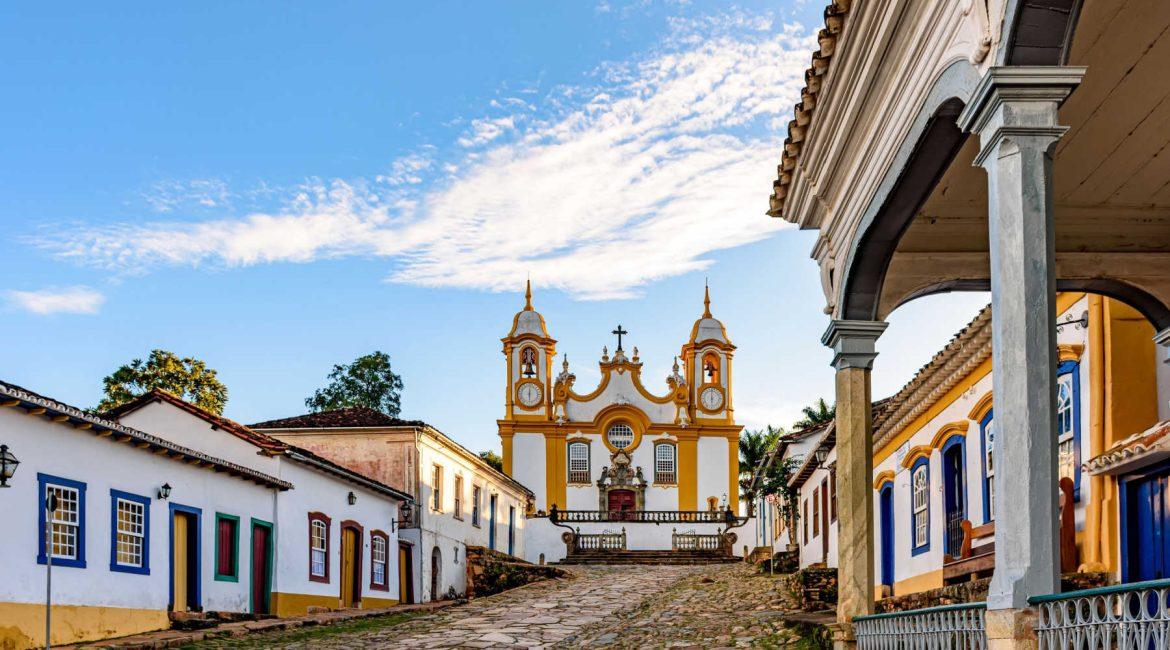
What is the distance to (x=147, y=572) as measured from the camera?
55.2ft

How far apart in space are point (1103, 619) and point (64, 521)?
13369mm

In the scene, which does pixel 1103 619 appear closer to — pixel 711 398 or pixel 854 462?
pixel 854 462

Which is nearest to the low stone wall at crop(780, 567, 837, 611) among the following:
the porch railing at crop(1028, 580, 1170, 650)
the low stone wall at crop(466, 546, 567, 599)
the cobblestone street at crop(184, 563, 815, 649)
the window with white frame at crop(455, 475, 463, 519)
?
the cobblestone street at crop(184, 563, 815, 649)

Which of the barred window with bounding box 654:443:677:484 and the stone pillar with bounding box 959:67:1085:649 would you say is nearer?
the stone pillar with bounding box 959:67:1085:649

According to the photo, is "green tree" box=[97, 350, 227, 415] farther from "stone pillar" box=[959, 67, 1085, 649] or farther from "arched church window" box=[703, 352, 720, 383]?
"stone pillar" box=[959, 67, 1085, 649]

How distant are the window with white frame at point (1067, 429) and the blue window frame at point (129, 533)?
447 inches

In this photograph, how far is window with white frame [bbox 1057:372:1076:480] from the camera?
11.0 m

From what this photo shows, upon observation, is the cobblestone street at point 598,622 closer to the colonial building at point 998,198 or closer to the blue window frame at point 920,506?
the blue window frame at point 920,506

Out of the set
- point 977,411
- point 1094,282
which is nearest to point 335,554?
point 977,411

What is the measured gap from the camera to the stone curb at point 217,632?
1423cm

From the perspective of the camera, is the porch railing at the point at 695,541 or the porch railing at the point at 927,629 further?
the porch railing at the point at 695,541

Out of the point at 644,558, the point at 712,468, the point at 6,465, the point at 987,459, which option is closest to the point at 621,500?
the point at 712,468

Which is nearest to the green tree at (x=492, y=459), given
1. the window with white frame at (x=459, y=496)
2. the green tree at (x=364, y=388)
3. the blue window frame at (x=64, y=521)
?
the green tree at (x=364, y=388)

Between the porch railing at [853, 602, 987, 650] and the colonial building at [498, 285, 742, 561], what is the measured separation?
39307 mm
